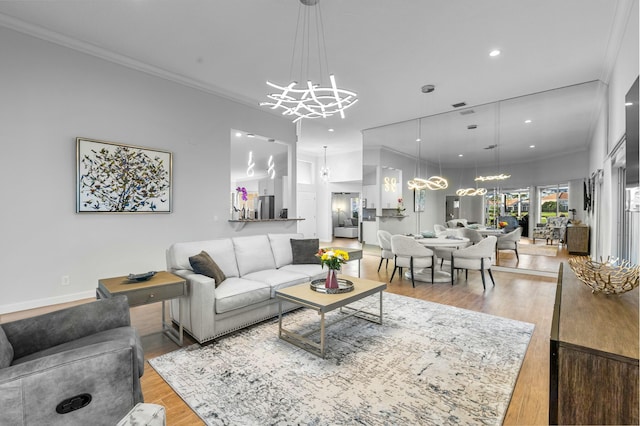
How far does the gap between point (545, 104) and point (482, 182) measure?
183 centimetres

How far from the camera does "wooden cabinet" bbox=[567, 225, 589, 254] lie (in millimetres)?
6609

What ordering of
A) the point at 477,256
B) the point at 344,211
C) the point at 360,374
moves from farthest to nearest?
the point at 344,211 < the point at 477,256 < the point at 360,374

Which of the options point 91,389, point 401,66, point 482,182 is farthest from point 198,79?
point 482,182

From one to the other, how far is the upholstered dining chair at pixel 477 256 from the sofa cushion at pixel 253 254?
3016 mm

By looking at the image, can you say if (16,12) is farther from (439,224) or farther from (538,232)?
(538,232)

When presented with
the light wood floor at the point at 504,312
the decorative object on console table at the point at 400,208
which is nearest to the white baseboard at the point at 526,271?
the light wood floor at the point at 504,312

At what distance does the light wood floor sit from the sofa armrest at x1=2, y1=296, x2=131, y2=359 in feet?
1.90

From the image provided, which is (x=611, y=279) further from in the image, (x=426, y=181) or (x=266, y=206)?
(x=426, y=181)

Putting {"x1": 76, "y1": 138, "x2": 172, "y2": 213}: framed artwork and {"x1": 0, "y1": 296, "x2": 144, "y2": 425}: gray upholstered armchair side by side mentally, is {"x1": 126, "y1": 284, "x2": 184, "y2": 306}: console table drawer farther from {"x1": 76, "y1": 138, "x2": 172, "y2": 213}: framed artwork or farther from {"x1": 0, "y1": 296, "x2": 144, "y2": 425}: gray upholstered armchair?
{"x1": 76, "y1": 138, "x2": 172, "y2": 213}: framed artwork

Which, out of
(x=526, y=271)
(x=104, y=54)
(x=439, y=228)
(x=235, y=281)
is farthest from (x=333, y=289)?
(x=439, y=228)

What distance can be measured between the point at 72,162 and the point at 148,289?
2.66m

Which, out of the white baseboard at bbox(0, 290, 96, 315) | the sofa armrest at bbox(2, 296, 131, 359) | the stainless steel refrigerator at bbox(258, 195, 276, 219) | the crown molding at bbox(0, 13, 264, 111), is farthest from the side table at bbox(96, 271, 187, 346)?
the stainless steel refrigerator at bbox(258, 195, 276, 219)

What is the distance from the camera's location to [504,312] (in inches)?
146

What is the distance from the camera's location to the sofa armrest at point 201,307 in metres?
2.73
